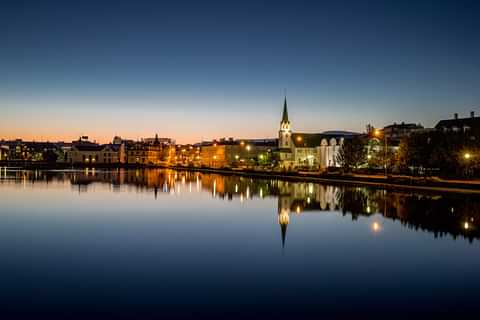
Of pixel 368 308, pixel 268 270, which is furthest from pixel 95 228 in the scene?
pixel 368 308

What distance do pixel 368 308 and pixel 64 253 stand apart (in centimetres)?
971

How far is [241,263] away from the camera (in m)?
13.4

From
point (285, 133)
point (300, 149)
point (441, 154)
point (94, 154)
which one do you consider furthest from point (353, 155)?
point (94, 154)

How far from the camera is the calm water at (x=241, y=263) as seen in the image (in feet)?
31.1

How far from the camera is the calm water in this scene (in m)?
9.48

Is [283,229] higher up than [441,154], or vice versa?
[441,154]

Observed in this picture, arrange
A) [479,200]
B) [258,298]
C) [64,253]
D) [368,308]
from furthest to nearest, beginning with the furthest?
[479,200]
[64,253]
[258,298]
[368,308]

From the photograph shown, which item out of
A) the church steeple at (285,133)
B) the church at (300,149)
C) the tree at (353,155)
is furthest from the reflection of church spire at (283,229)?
the church steeple at (285,133)

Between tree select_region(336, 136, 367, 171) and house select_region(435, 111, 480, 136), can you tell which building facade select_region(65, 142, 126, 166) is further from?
house select_region(435, 111, 480, 136)

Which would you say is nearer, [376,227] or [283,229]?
[283,229]

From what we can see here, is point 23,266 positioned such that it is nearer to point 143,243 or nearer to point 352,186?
point 143,243

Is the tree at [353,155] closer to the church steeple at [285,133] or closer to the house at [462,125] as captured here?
the house at [462,125]

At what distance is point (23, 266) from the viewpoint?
12758 millimetres

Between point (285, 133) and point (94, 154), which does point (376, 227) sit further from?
point (94, 154)
